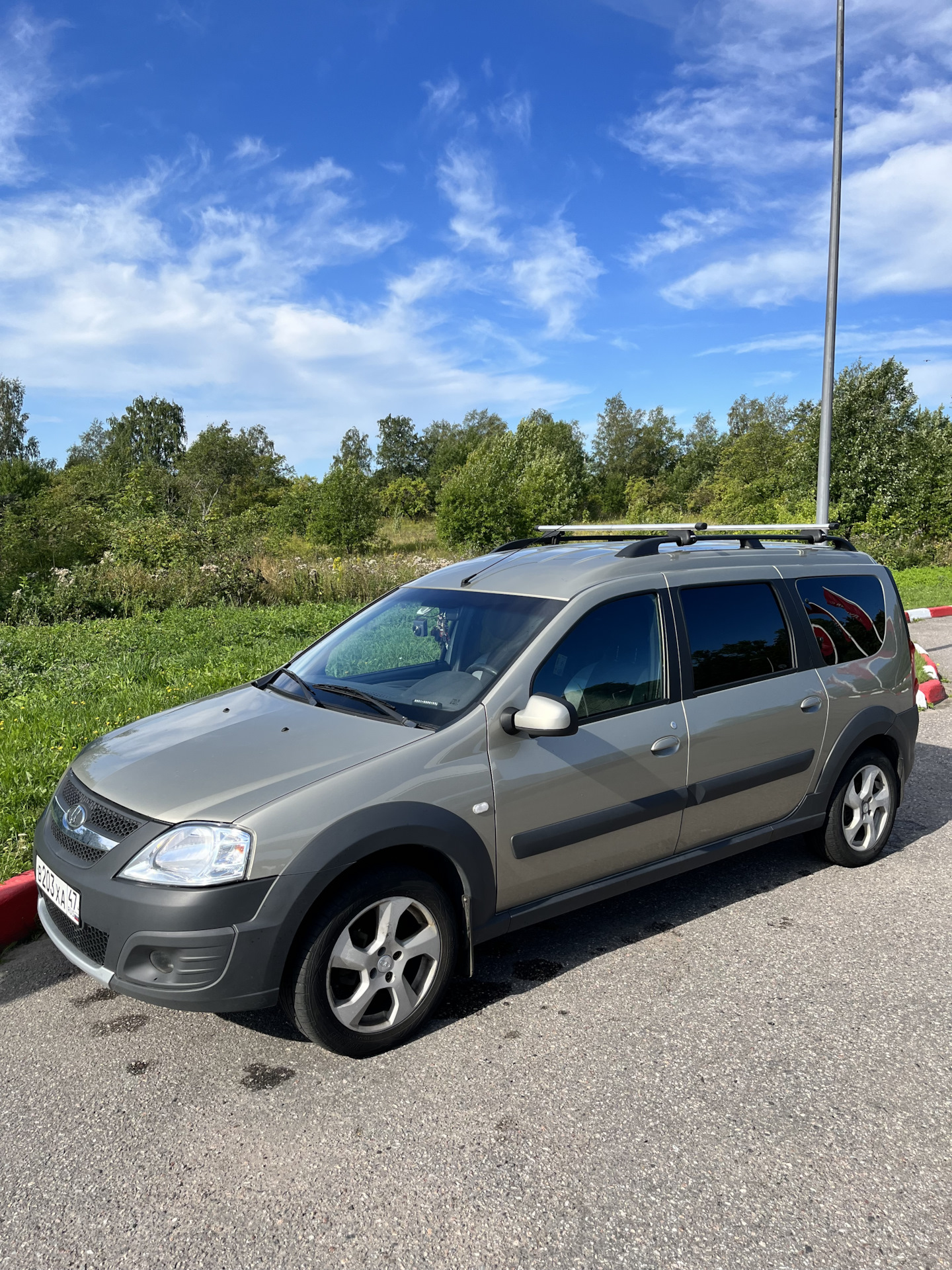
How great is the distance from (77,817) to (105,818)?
22cm

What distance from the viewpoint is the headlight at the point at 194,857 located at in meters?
2.89

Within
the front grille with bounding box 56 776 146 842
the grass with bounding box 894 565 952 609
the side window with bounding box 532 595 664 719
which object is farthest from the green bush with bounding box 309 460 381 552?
the front grille with bounding box 56 776 146 842

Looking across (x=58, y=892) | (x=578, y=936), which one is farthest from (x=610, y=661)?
(x=58, y=892)

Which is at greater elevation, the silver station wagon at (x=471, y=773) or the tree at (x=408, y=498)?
the tree at (x=408, y=498)

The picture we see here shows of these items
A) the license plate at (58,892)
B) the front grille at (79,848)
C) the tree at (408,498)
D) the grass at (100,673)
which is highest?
the tree at (408,498)

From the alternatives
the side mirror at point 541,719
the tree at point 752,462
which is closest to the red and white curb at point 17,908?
the side mirror at point 541,719

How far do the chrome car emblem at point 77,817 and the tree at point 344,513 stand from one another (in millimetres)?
33902

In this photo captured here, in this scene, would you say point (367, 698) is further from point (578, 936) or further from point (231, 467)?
point (231, 467)

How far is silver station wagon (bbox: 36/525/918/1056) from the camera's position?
295cm

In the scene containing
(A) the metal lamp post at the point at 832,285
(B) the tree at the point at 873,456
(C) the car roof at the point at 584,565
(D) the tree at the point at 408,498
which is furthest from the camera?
(D) the tree at the point at 408,498

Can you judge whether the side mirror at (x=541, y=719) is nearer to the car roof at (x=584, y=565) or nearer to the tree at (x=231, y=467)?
the car roof at (x=584, y=565)

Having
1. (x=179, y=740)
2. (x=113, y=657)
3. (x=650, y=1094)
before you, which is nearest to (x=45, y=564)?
(x=113, y=657)

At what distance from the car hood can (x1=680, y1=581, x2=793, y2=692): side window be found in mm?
1505

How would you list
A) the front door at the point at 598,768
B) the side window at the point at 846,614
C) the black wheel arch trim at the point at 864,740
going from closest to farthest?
1. the front door at the point at 598,768
2. the black wheel arch trim at the point at 864,740
3. the side window at the point at 846,614
